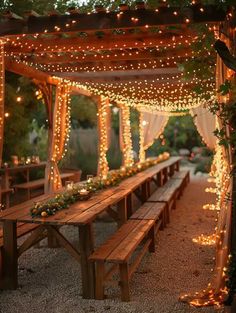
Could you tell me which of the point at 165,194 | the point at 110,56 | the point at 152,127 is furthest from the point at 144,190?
the point at 152,127

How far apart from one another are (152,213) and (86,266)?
1914 millimetres

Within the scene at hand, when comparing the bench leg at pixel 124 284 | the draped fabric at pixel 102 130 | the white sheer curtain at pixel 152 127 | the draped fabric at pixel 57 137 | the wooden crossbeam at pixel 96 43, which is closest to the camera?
the bench leg at pixel 124 284

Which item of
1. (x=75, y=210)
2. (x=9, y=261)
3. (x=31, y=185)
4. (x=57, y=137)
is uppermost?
(x=57, y=137)

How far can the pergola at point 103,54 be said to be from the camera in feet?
13.1

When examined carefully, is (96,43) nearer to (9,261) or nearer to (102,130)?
(9,261)

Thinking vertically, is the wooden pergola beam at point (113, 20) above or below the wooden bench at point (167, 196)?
above

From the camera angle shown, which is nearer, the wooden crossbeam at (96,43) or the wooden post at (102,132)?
the wooden crossbeam at (96,43)

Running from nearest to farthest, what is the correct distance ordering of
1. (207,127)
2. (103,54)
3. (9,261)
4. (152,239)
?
(9,261) → (152,239) → (103,54) → (207,127)

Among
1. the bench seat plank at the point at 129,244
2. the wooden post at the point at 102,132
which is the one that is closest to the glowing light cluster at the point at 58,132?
the wooden post at the point at 102,132

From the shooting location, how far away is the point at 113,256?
146 inches

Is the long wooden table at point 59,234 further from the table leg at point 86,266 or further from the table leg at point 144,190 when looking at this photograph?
the table leg at point 144,190

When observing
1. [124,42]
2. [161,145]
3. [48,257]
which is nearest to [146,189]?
[48,257]

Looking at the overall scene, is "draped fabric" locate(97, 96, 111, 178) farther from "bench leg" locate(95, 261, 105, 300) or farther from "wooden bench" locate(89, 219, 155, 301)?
"bench leg" locate(95, 261, 105, 300)

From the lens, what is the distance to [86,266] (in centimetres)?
395
